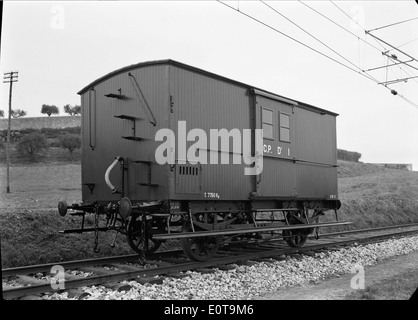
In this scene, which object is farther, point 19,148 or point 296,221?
point 19,148

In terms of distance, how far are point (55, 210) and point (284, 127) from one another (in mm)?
6928

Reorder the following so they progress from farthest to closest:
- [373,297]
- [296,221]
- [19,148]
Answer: [19,148] → [296,221] → [373,297]

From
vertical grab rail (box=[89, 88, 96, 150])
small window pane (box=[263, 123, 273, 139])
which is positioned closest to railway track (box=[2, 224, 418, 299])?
vertical grab rail (box=[89, 88, 96, 150])

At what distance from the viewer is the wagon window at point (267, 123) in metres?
10.2

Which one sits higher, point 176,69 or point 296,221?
point 176,69

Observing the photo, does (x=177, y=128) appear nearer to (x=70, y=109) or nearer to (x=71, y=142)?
(x=71, y=142)

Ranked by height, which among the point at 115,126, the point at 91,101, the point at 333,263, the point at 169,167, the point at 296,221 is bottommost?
the point at 333,263

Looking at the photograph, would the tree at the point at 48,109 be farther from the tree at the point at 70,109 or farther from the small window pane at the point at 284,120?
the small window pane at the point at 284,120

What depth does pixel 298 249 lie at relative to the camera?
10.9 m

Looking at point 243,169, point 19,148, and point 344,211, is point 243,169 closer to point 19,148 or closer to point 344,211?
point 344,211

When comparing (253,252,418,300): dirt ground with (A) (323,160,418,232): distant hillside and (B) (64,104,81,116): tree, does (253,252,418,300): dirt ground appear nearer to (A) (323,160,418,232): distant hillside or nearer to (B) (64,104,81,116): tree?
(A) (323,160,418,232): distant hillside

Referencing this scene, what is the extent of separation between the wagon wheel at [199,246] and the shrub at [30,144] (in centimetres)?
3433
